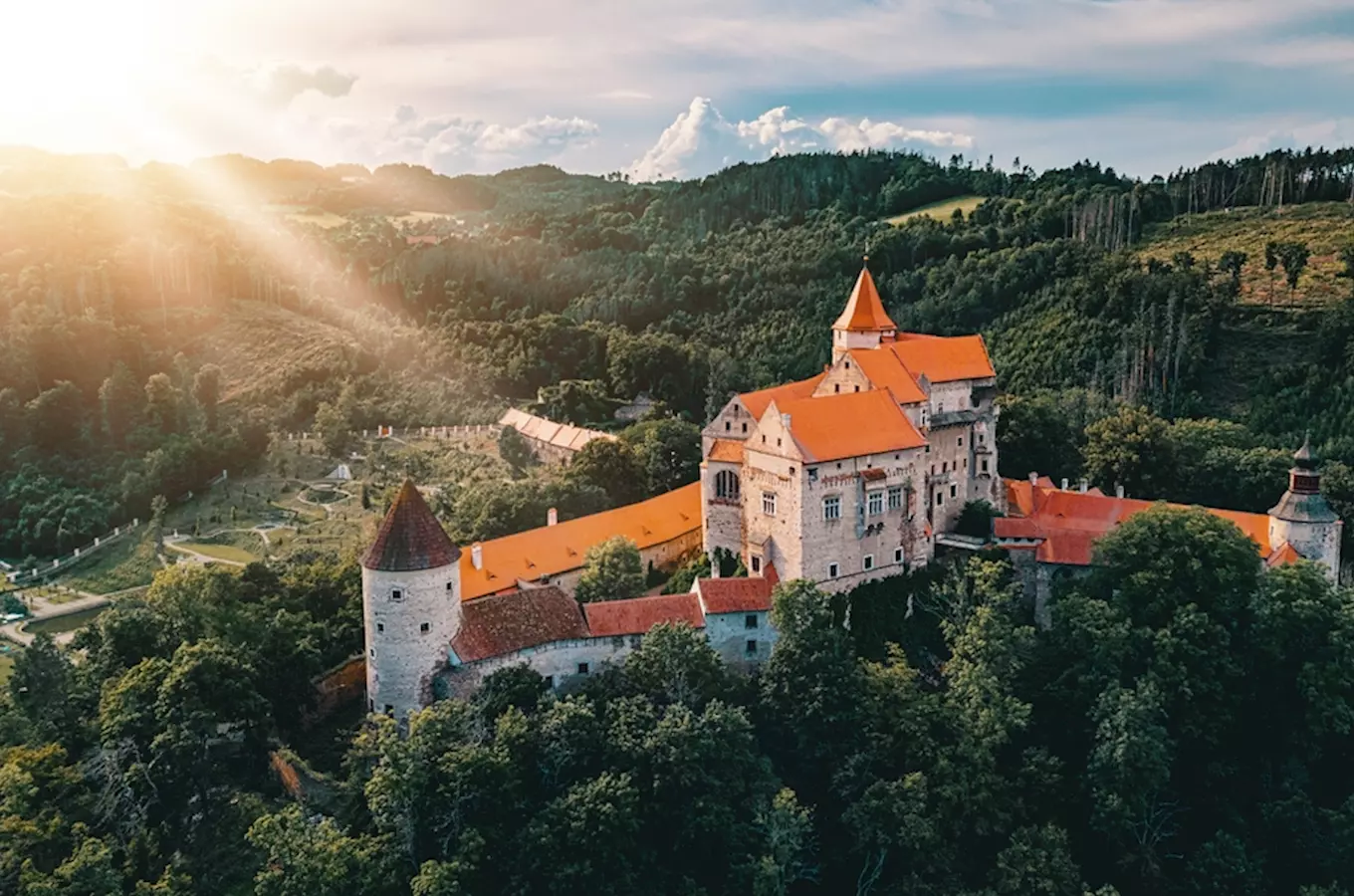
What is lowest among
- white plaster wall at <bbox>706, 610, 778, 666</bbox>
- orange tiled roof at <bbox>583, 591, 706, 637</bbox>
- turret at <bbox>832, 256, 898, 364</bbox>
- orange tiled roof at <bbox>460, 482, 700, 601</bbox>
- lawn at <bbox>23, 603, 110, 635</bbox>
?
lawn at <bbox>23, 603, 110, 635</bbox>

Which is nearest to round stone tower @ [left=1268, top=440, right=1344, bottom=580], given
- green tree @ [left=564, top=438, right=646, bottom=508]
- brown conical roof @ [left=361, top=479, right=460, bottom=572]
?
green tree @ [left=564, top=438, right=646, bottom=508]

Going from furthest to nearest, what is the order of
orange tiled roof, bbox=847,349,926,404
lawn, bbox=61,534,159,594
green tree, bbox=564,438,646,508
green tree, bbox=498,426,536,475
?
green tree, bbox=498,426,536,475 < lawn, bbox=61,534,159,594 < green tree, bbox=564,438,646,508 < orange tiled roof, bbox=847,349,926,404

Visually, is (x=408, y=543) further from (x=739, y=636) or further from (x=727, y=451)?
(x=727, y=451)

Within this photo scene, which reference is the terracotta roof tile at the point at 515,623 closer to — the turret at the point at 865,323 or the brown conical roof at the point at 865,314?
the turret at the point at 865,323

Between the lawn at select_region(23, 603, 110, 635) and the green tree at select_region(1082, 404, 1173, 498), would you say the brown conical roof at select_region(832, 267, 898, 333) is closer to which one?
the green tree at select_region(1082, 404, 1173, 498)

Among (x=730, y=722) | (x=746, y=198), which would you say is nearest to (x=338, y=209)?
(x=746, y=198)

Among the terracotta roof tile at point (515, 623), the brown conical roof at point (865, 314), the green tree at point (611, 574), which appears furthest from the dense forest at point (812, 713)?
the brown conical roof at point (865, 314)
